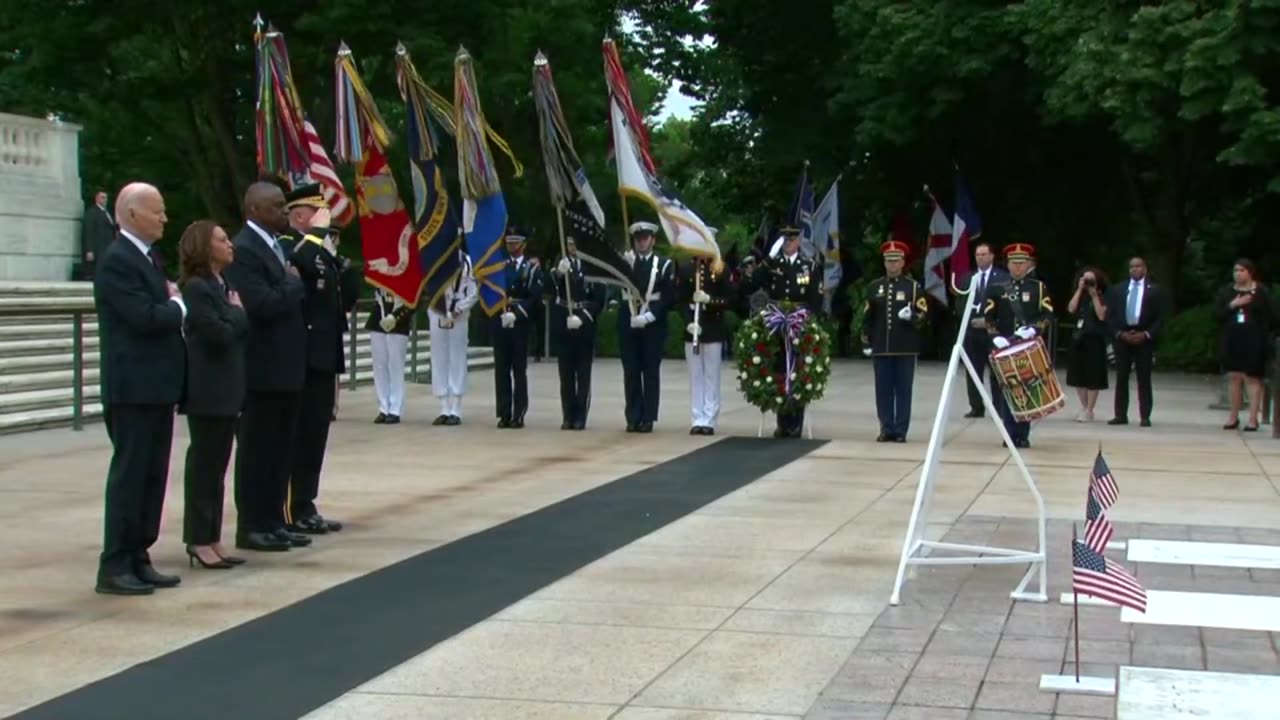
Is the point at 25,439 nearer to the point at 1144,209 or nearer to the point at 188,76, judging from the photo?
the point at 188,76

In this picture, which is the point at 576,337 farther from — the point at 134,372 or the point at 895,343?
the point at 134,372

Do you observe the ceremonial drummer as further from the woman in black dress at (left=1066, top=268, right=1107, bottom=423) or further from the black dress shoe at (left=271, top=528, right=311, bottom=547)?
the black dress shoe at (left=271, top=528, right=311, bottom=547)

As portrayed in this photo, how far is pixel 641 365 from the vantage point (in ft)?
57.2

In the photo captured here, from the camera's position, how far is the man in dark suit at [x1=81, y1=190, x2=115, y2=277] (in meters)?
24.6

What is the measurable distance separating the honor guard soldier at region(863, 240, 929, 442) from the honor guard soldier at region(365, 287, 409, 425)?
16.6ft

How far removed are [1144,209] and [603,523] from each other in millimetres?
25257

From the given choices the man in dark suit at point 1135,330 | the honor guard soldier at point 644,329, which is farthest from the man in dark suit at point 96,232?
the man in dark suit at point 1135,330

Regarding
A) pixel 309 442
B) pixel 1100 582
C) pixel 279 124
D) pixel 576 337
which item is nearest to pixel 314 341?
pixel 309 442

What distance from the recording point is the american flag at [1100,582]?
6668mm

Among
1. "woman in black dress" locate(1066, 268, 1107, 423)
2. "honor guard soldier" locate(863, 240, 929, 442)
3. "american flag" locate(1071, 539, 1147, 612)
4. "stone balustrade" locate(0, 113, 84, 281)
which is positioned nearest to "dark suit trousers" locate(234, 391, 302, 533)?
"american flag" locate(1071, 539, 1147, 612)

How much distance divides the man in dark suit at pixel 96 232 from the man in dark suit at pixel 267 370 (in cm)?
1510

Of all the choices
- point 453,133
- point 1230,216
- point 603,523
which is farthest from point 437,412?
point 1230,216

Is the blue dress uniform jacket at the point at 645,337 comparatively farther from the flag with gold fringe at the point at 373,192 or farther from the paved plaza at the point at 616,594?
the flag with gold fringe at the point at 373,192

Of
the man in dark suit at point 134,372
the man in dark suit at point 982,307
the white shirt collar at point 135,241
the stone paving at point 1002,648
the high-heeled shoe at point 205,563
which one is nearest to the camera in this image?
the stone paving at point 1002,648
